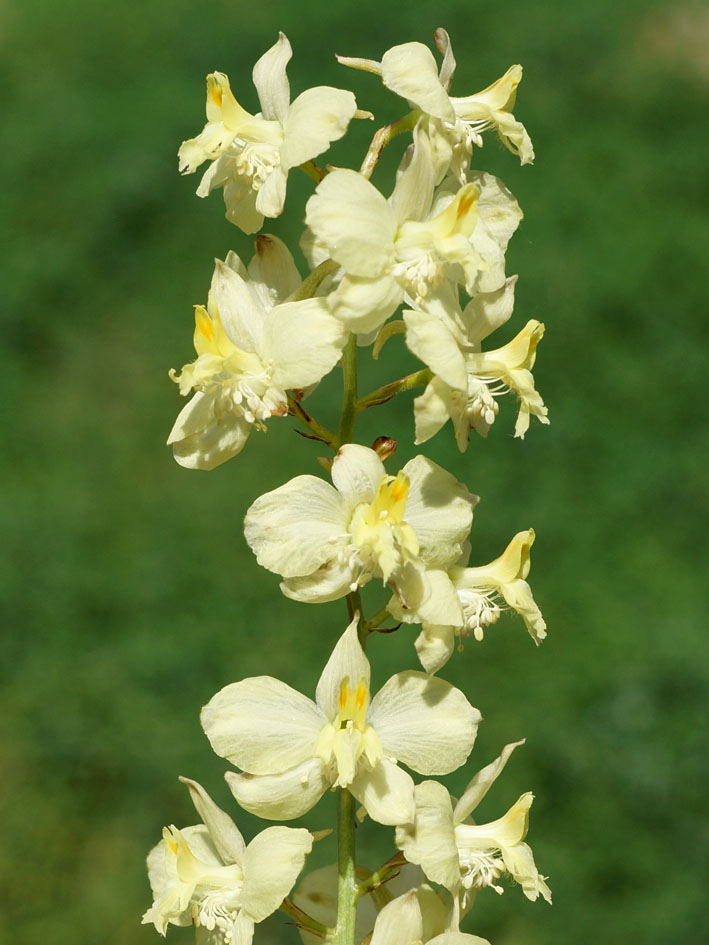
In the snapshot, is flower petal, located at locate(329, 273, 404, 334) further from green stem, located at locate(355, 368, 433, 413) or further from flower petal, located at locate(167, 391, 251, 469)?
flower petal, located at locate(167, 391, 251, 469)

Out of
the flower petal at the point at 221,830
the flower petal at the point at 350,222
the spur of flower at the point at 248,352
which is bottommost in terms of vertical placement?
the flower petal at the point at 221,830

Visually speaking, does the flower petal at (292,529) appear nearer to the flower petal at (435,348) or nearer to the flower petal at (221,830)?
the flower petal at (435,348)

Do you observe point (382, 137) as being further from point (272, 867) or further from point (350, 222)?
point (272, 867)

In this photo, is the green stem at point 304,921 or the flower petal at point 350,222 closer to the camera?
the flower petal at point 350,222

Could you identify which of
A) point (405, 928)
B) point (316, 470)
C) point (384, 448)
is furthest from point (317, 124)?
point (316, 470)

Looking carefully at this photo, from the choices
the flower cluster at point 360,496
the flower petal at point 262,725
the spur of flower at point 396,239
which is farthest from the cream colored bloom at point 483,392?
the flower petal at point 262,725

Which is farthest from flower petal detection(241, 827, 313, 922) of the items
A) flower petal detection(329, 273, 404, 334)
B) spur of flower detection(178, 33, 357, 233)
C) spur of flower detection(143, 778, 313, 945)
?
spur of flower detection(178, 33, 357, 233)
